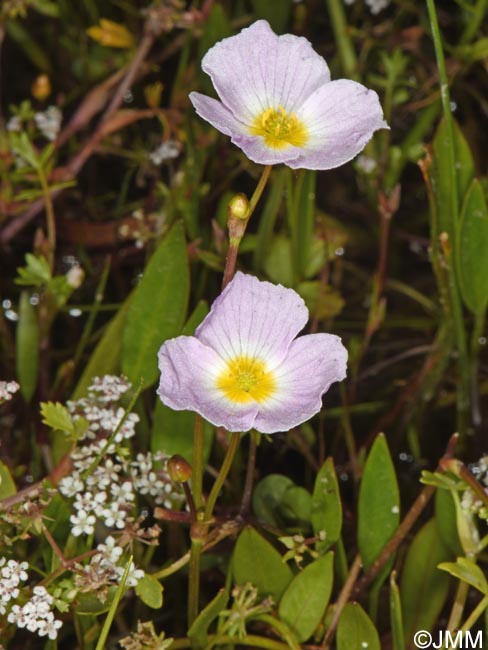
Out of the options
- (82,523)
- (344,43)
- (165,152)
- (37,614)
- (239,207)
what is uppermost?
(344,43)

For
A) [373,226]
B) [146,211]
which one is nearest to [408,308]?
[373,226]

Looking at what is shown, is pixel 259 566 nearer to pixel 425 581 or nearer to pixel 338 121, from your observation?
pixel 425 581

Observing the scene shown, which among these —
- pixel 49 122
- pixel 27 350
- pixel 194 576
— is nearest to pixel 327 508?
pixel 194 576

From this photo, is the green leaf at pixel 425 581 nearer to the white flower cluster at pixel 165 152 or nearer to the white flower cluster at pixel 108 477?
the white flower cluster at pixel 108 477

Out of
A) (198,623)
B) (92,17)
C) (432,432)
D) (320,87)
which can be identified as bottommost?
(198,623)

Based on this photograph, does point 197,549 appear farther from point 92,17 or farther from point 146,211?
point 92,17

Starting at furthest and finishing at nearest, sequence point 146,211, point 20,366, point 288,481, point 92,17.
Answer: point 92,17
point 146,211
point 20,366
point 288,481
